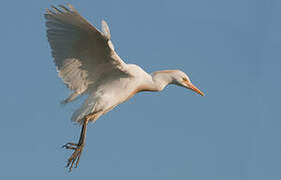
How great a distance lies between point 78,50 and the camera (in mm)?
14383

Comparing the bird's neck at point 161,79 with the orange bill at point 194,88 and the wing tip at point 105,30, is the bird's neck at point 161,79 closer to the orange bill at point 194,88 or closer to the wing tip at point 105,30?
the orange bill at point 194,88

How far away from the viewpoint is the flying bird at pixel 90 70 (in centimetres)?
1386

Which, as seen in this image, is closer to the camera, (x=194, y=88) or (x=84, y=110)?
(x=84, y=110)

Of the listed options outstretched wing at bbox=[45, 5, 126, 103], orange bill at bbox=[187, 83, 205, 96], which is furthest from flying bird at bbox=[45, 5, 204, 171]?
orange bill at bbox=[187, 83, 205, 96]

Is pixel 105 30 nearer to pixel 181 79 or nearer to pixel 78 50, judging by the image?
pixel 78 50

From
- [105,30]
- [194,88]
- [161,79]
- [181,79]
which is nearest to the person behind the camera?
[105,30]

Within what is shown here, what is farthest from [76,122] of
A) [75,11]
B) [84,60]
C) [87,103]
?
[75,11]

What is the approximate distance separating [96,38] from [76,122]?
212 cm

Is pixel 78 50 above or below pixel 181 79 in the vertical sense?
above

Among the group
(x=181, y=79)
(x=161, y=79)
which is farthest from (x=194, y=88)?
(x=161, y=79)

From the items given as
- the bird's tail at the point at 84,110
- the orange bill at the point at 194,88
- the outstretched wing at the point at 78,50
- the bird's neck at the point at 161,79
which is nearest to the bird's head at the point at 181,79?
the orange bill at the point at 194,88

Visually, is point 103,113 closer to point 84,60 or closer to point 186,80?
point 84,60

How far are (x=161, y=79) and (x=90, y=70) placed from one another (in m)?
1.78

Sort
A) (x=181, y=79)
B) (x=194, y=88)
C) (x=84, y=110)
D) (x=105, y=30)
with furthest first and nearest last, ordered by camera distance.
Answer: (x=194, y=88), (x=181, y=79), (x=84, y=110), (x=105, y=30)
